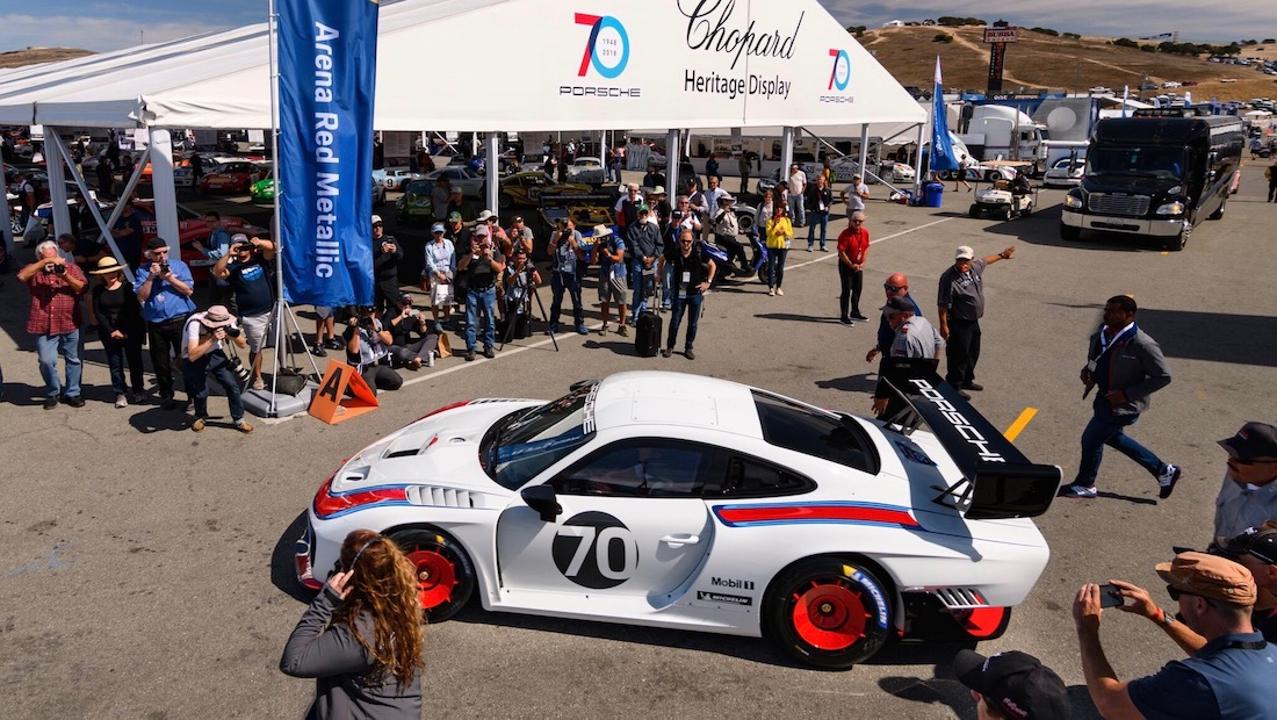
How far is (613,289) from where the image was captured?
11.8 meters

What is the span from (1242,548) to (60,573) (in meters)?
6.56

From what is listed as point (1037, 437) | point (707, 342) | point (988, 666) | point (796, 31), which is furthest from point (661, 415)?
point (796, 31)

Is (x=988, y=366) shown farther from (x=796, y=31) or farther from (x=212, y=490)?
(x=796, y=31)

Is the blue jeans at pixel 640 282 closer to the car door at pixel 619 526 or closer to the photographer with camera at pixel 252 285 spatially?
the photographer with camera at pixel 252 285

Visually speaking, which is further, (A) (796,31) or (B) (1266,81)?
(B) (1266,81)

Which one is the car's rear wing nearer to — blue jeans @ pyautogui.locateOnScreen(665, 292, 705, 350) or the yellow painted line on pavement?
the yellow painted line on pavement

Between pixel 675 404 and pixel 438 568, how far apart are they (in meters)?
1.70

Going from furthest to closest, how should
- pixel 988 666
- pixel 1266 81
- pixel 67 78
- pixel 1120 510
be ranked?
pixel 1266 81 → pixel 67 78 → pixel 1120 510 → pixel 988 666

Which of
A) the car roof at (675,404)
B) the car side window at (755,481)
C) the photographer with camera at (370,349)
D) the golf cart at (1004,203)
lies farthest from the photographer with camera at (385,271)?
the golf cart at (1004,203)

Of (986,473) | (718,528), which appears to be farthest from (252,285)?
(986,473)

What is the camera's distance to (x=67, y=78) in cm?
1477

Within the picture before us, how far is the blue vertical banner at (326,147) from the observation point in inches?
328

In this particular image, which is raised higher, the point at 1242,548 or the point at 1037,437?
the point at 1242,548

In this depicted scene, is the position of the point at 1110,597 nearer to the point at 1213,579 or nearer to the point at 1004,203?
the point at 1213,579
